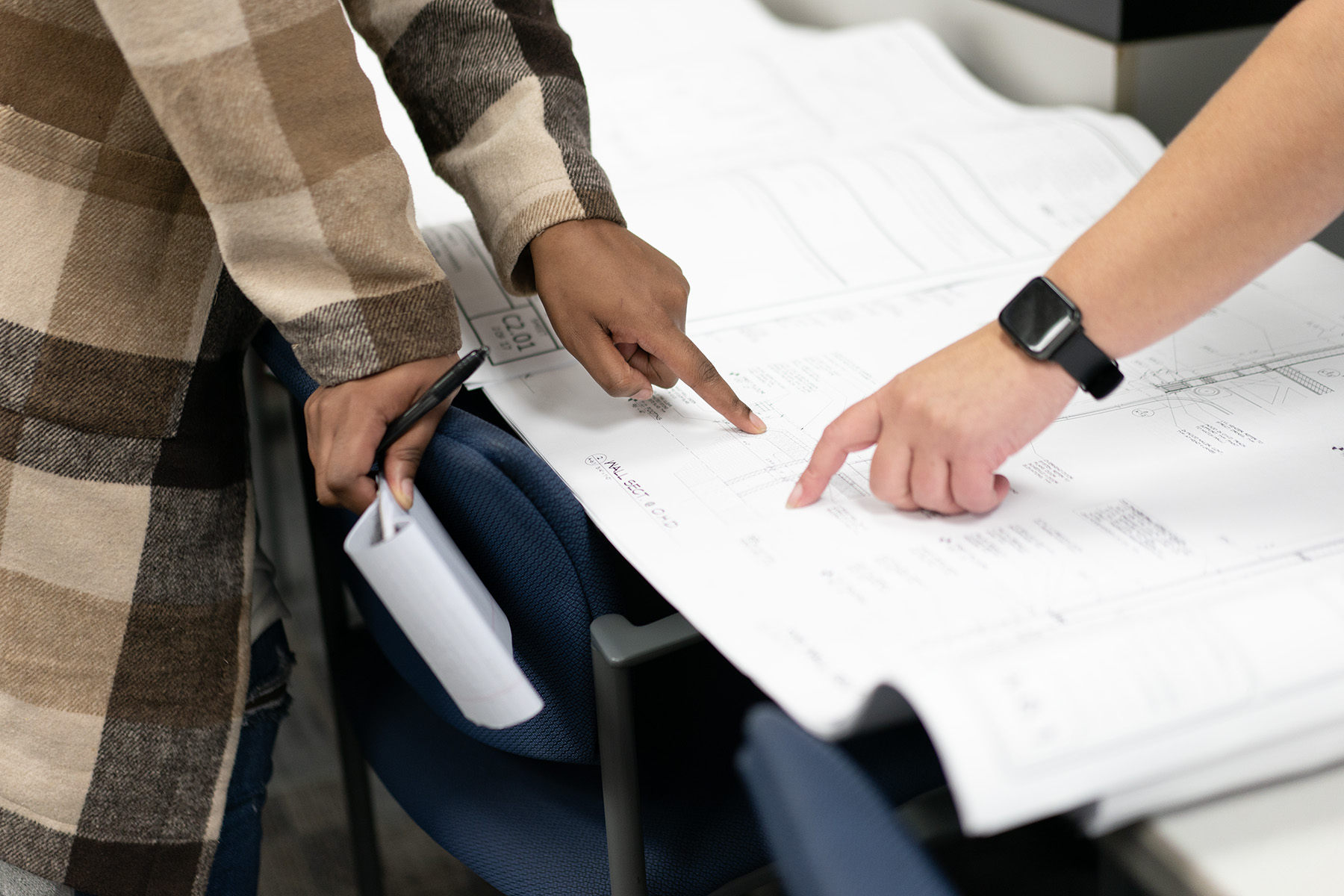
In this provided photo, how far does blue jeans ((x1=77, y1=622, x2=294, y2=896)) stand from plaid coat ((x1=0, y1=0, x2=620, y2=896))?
4cm

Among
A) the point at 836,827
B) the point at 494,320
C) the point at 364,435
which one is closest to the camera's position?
Result: the point at 836,827

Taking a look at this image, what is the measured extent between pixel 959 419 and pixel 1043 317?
0.06 metres

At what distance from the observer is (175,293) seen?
0.71m

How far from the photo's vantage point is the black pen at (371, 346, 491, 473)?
64cm

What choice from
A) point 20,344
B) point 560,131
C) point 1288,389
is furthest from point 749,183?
point 20,344

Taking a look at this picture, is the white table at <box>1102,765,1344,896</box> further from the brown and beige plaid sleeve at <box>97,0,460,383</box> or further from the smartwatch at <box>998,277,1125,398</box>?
the brown and beige plaid sleeve at <box>97,0,460,383</box>

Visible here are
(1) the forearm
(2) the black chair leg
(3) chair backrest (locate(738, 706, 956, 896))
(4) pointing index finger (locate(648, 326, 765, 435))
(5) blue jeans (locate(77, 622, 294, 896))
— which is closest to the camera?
(3) chair backrest (locate(738, 706, 956, 896))

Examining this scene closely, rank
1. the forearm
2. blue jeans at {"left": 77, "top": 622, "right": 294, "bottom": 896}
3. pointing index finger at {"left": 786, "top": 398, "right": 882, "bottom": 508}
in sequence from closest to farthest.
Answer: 1. the forearm
2. pointing index finger at {"left": 786, "top": 398, "right": 882, "bottom": 508}
3. blue jeans at {"left": 77, "top": 622, "right": 294, "bottom": 896}

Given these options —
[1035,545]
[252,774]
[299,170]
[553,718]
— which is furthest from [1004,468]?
[252,774]

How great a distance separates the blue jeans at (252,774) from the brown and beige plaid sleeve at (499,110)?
35 centimetres

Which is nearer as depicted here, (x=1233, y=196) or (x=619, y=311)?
(x=1233, y=196)

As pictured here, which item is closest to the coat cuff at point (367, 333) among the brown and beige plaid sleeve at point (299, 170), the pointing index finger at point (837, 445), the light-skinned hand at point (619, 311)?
the brown and beige plaid sleeve at point (299, 170)

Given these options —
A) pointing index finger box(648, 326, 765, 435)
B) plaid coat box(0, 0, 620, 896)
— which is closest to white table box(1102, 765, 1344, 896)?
pointing index finger box(648, 326, 765, 435)

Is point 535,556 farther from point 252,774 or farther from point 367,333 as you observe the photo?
point 252,774
